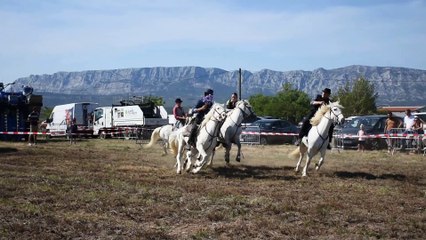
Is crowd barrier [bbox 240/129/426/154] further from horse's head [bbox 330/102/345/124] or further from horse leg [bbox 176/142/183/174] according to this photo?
horse leg [bbox 176/142/183/174]

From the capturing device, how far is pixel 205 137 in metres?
14.4

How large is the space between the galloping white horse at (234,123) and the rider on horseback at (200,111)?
34.1 inches

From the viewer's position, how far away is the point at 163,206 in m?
9.65

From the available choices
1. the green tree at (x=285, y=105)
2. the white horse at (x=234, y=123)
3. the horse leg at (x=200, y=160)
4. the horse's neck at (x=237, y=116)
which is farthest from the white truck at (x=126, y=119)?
the green tree at (x=285, y=105)

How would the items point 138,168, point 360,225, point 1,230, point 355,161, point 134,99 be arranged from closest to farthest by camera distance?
point 1,230 → point 360,225 → point 138,168 → point 355,161 → point 134,99

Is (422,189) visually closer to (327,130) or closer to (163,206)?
(327,130)

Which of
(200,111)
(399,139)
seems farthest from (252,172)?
(399,139)

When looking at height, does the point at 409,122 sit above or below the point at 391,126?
above

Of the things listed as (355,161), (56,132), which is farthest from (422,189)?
(56,132)

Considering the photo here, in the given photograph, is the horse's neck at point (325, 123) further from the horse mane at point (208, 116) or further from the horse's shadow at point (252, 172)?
the horse mane at point (208, 116)

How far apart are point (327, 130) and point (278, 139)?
56.0 ft

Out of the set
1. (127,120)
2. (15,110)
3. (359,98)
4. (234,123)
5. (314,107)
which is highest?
(359,98)

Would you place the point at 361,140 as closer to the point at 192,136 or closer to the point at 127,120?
the point at 192,136

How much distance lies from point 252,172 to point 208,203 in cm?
566
